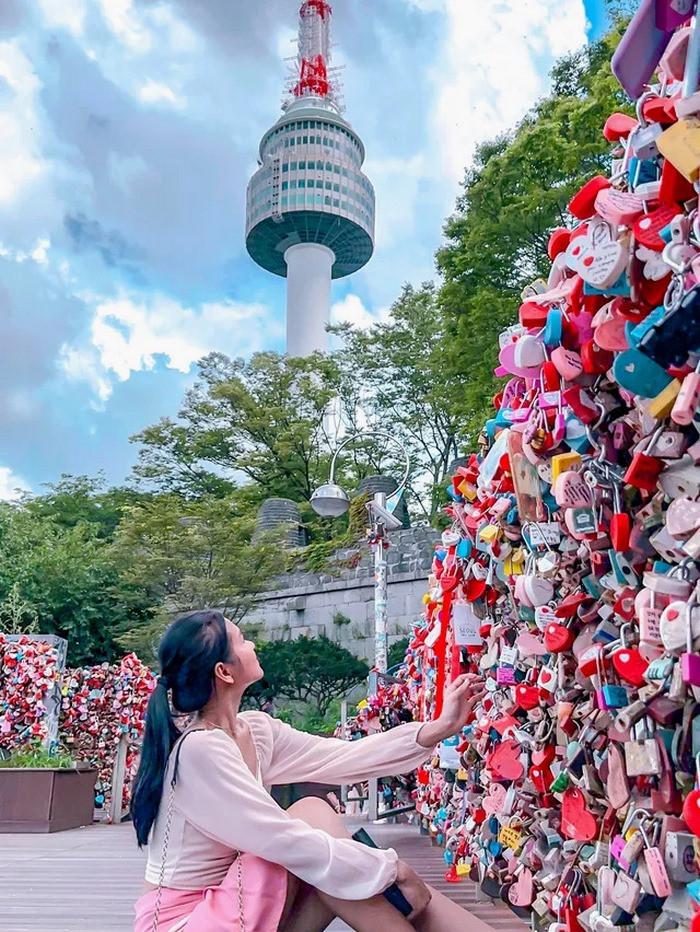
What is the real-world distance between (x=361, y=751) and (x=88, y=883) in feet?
9.63

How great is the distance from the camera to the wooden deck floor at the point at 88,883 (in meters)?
2.89

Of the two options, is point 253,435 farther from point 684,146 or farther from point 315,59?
point 315,59

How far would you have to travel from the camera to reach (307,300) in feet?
169

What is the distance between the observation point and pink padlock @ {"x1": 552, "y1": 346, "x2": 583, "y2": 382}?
1.42 meters

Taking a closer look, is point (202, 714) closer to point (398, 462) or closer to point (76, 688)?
point (76, 688)

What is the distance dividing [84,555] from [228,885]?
848 inches

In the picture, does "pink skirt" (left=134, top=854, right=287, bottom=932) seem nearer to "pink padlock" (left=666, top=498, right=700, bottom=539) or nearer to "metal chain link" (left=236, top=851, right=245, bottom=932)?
"metal chain link" (left=236, top=851, right=245, bottom=932)

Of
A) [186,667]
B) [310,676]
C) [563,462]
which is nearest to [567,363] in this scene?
[563,462]

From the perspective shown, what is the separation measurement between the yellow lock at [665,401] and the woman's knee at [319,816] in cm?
107

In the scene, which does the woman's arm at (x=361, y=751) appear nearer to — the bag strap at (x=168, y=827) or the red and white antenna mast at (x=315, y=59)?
the bag strap at (x=168, y=827)

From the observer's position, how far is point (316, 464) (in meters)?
26.9

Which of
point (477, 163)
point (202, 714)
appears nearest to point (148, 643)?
point (477, 163)

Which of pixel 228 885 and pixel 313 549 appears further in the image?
pixel 313 549

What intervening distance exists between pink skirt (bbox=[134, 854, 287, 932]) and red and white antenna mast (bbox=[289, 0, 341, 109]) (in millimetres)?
61724
